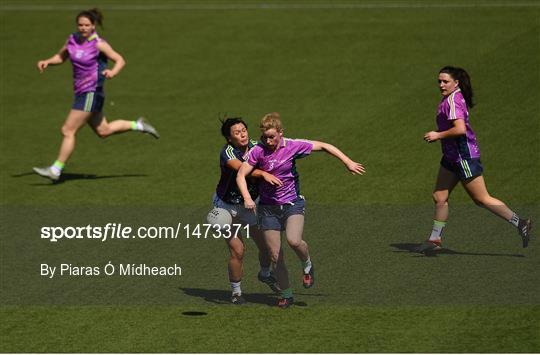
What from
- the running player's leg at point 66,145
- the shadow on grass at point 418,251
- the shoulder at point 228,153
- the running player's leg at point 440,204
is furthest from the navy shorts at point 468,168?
the running player's leg at point 66,145

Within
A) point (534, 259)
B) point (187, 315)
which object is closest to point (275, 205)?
point (187, 315)

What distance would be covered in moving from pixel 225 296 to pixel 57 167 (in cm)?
620

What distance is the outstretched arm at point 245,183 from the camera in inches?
459

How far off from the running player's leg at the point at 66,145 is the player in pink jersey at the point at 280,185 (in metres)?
Result: 6.68

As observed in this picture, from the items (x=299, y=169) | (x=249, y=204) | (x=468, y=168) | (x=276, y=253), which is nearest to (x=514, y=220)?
(x=468, y=168)

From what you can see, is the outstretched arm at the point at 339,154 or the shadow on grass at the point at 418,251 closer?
the outstretched arm at the point at 339,154

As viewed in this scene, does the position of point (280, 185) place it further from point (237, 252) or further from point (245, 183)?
point (237, 252)

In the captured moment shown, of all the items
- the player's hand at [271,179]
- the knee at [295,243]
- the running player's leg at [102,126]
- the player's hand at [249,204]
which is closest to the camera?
the player's hand at [249,204]

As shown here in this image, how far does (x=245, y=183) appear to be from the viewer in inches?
463

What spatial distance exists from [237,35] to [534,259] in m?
13.3

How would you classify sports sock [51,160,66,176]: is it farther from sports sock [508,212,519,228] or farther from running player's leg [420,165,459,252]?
sports sock [508,212,519,228]

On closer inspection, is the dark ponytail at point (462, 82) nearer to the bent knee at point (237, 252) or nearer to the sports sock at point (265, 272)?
the sports sock at point (265, 272)

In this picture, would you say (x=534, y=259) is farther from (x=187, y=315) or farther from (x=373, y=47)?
(x=373, y=47)

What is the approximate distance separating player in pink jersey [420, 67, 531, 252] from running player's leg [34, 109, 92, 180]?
20.1ft
